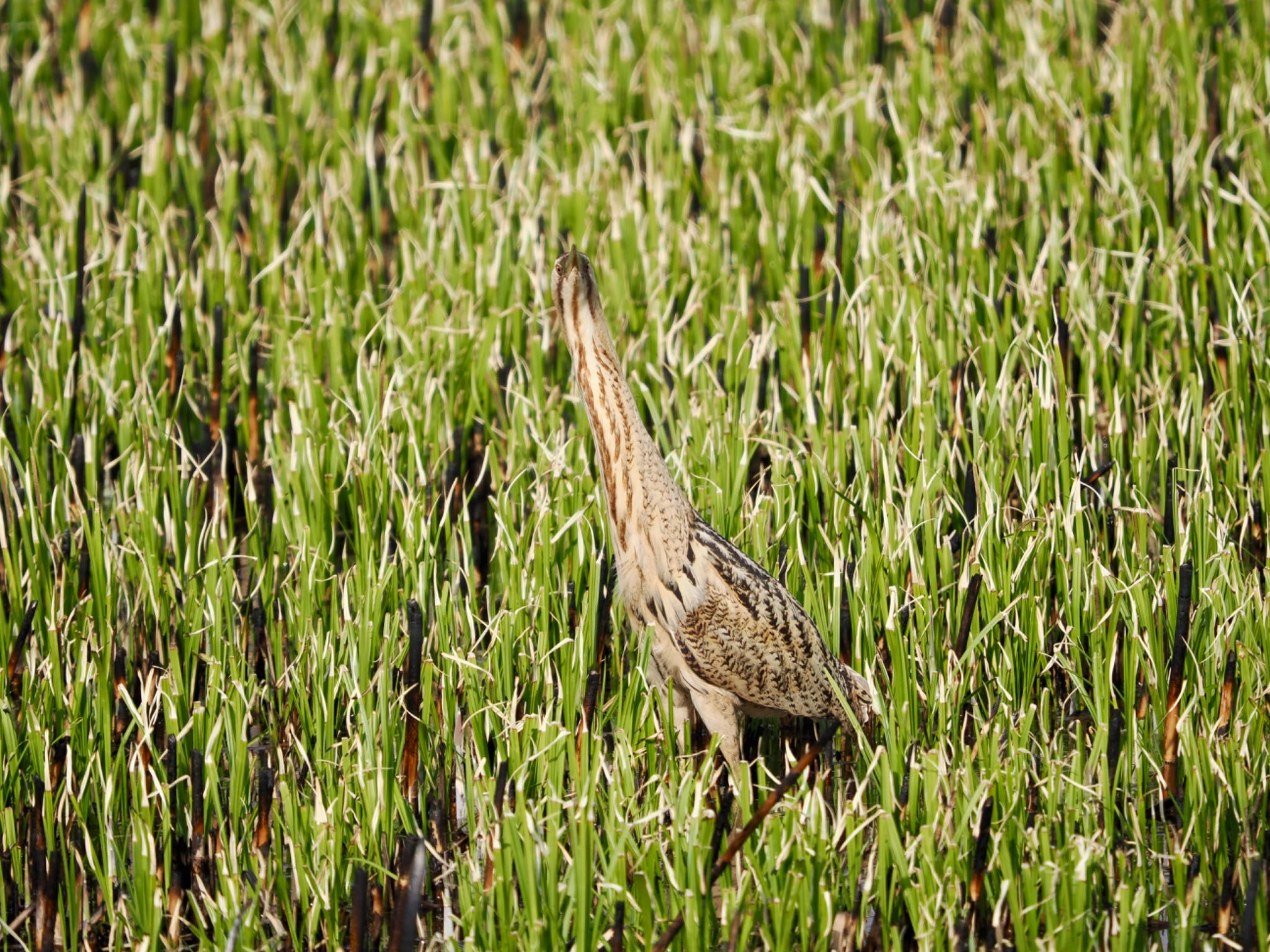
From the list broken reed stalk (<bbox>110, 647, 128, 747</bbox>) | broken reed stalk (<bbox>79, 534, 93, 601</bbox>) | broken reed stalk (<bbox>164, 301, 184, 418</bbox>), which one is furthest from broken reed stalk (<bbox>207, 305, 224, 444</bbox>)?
broken reed stalk (<bbox>110, 647, 128, 747</bbox>)

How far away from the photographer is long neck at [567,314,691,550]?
10.3ft

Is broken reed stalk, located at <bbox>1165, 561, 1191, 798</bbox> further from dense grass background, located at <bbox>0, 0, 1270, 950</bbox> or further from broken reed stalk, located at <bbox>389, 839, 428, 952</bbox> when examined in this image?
broken reed stalk, located at <bbox>389, 839, 428, 952</bbox>

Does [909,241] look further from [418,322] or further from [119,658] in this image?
[119,658]

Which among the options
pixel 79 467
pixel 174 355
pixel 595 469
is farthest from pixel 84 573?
pixel 595 469

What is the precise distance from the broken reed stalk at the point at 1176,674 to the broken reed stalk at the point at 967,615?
40 cm

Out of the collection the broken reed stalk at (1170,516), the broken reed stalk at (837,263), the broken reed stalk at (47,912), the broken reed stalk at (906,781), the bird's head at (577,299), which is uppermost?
the bird's head at (577,299)

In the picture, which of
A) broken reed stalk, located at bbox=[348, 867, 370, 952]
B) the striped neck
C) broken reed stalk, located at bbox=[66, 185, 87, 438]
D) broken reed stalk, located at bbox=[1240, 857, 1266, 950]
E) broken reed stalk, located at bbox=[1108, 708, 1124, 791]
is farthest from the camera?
broken reed stalk, located at bbox=[66, 185, 87, 438]

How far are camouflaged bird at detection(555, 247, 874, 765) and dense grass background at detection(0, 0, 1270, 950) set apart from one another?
12 centimetres

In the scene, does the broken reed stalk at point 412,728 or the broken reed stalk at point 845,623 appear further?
the broken reed stalk at point 845,623

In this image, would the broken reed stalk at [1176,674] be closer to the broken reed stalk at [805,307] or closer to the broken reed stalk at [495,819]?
the broken reed stalk at [495,819]

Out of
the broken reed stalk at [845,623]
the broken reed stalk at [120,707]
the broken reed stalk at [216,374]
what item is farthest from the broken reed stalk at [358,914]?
the broken reed stalk at [216,374]

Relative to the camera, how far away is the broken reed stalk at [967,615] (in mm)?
3238

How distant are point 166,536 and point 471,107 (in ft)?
9.11

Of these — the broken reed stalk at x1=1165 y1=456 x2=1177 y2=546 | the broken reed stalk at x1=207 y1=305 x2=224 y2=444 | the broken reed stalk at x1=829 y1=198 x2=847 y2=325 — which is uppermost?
the broken reed stalk at x1=829 y1=198 x2=847 y2=325
